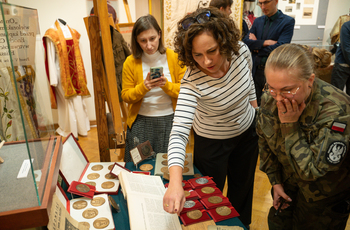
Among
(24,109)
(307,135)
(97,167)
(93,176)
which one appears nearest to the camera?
(24,109)

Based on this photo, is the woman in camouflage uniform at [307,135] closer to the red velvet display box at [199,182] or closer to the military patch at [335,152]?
the military patch at [335,152]

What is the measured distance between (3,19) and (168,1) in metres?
3.74

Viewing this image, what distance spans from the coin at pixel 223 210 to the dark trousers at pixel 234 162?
459 millimetres

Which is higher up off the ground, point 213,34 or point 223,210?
point 213,34

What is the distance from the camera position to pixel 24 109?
87 cm

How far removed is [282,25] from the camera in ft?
10.0

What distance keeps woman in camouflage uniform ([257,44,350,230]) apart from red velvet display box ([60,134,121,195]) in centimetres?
87

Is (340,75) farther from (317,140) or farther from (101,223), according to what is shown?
(101,223)

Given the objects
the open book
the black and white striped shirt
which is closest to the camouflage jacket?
the black and white striped shirt

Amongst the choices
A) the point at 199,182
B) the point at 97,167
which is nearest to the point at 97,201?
the point at 97,167

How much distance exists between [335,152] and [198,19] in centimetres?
86

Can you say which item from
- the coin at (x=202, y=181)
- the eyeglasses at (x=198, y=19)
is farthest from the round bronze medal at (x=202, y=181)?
the eyeglasses at (x=198, y=19)

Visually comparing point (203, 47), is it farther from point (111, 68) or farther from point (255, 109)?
point (255, 109)

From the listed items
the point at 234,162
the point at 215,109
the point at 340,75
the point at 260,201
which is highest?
the point at 215,109
